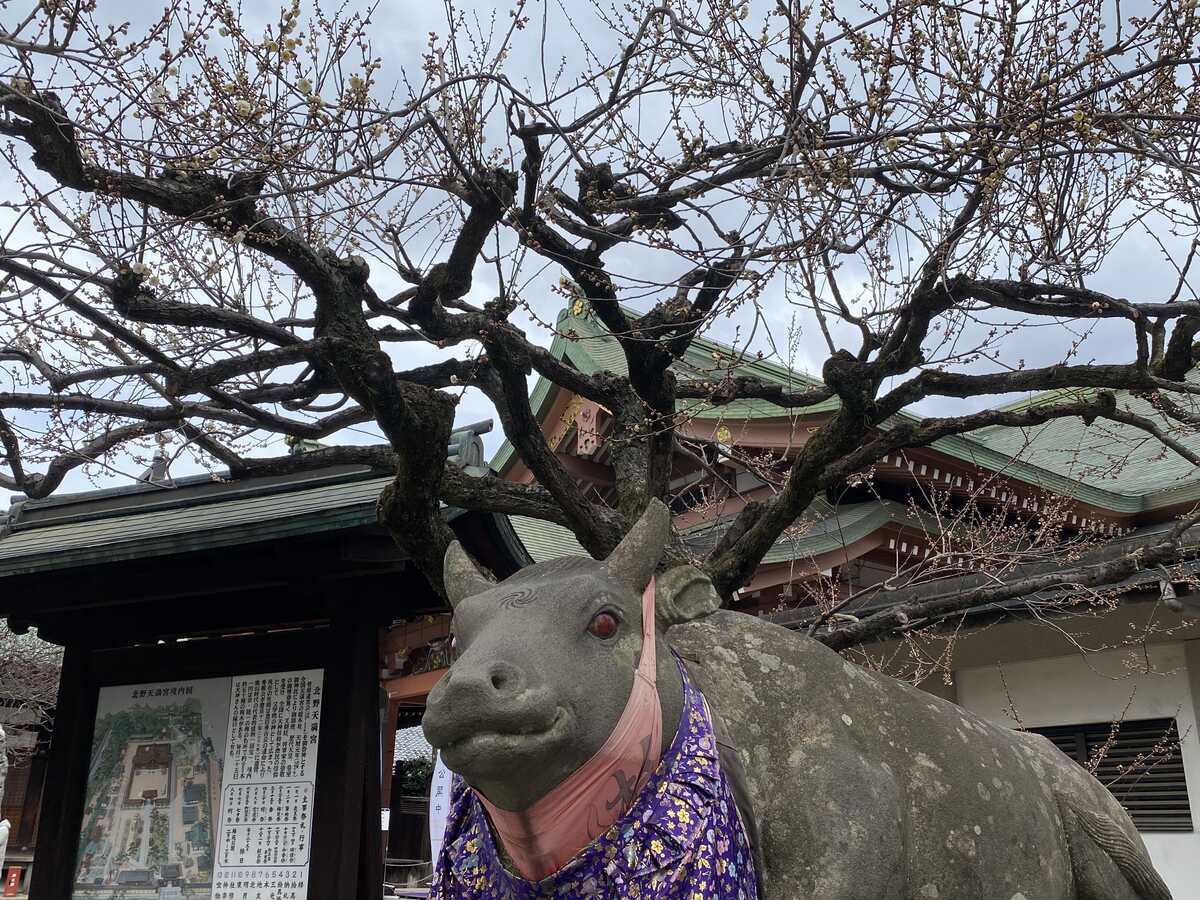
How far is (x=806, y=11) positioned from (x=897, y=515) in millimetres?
6234

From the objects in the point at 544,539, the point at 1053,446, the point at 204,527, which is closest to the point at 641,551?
the point at 204,527

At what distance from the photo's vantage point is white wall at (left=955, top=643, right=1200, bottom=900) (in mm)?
9141

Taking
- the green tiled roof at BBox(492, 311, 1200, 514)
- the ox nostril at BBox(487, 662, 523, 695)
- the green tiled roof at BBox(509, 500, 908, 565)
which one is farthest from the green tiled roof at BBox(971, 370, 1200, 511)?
the ox nostril at BBox(487, 662, 523, 695)

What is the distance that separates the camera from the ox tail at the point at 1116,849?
3.83 m

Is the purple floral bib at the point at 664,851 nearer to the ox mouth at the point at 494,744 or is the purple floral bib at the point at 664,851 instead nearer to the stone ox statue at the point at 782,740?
the stone ox statue at the point at 782,740

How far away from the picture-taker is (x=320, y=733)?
6531 mm

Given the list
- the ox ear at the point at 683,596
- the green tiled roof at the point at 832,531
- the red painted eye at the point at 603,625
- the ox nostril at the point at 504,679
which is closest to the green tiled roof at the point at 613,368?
the green tiled roof at the point at 832,531

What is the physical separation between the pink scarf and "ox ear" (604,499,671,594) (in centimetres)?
30

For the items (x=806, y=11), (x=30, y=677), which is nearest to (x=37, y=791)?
(x=30, y=677)

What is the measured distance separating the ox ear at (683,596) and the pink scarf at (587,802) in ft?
1.33

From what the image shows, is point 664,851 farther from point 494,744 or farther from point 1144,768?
point 1144,768

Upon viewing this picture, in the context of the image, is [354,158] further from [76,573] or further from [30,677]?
[30,677]

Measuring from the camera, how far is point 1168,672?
356 inches

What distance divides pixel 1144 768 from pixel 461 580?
27.9 feet
